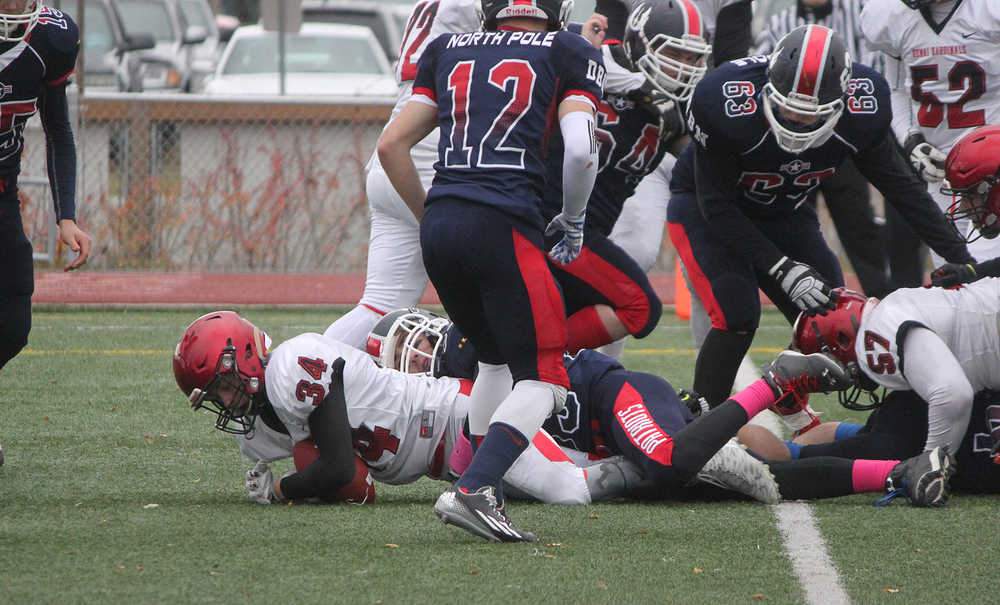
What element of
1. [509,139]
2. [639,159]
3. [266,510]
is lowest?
[266,510]

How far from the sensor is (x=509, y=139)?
359cm

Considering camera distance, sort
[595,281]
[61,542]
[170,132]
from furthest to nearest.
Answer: [170,132] < [595,281] < [61,542]

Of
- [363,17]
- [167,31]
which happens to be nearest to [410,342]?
[363,17]

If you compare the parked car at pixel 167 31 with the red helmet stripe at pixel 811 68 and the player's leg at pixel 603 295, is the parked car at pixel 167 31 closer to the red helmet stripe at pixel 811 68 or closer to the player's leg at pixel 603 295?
the player's leg at pixel 603 295

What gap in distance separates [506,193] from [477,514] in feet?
2.78

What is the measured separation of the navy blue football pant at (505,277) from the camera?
349 centimetres

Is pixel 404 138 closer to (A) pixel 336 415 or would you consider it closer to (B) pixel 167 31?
(A) pixel 336 415

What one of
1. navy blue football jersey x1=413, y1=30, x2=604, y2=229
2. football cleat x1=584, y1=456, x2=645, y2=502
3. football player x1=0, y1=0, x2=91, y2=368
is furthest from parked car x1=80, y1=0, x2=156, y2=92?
football cleat x1=584, y1=456, x2=645, y2=502

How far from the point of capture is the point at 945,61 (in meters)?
5.85

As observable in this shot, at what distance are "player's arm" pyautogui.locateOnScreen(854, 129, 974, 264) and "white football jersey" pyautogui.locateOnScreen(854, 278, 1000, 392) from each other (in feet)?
2.21

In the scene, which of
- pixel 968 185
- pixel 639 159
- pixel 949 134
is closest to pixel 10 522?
pixel 639 159

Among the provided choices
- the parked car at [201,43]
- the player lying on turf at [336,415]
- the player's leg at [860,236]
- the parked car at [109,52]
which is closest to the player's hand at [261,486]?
the player lying on turf at [336,415]

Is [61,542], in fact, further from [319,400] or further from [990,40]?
[990,40]

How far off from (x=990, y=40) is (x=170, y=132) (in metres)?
6.37
